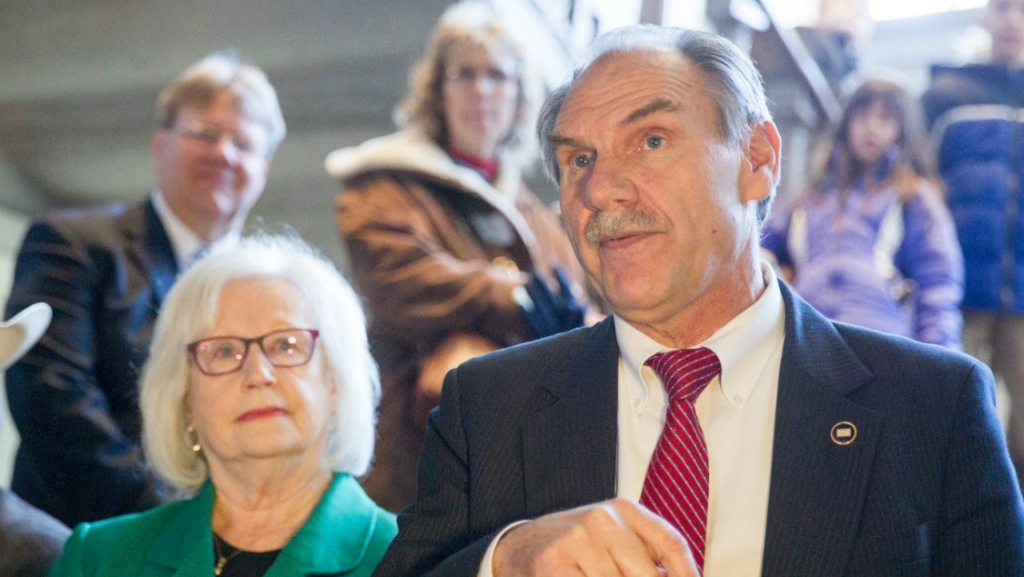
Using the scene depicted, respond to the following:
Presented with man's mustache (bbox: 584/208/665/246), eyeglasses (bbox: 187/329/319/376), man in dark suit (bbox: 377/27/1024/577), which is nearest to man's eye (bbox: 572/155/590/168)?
man in dark suit (bbox: 377/27/1024/577)

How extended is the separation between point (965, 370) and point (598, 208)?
52cm

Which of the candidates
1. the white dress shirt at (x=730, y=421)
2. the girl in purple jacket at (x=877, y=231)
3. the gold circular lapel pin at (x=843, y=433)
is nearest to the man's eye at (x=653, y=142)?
the white dress shirt at (x=730, y=421)

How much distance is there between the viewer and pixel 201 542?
233 centimetres

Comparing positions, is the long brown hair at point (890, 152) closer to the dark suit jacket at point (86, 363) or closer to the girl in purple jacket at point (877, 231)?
the girl in purple jacket at point (877, 231)

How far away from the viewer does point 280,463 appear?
240cm

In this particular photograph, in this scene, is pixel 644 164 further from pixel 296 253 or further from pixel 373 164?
pixel 373 164

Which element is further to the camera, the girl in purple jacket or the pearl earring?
the girl in purple jacket

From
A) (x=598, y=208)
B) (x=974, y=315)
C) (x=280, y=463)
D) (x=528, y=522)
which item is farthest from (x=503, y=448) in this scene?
(x=974, y=315)

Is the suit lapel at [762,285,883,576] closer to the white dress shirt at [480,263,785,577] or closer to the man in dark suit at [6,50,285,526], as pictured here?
the white dress shirt at [480,263,785,577]

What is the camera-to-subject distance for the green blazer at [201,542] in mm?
2268

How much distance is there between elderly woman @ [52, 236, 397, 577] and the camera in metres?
2.34

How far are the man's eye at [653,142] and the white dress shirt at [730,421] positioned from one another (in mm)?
250

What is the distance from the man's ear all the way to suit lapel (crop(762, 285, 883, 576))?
0.24 meters

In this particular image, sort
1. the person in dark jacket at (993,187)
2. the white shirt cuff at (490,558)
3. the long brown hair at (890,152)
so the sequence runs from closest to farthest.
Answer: the white shirt cuff at (490,558) < the long brown hair at (890,152) < the person in dark jacket at (993,187)
